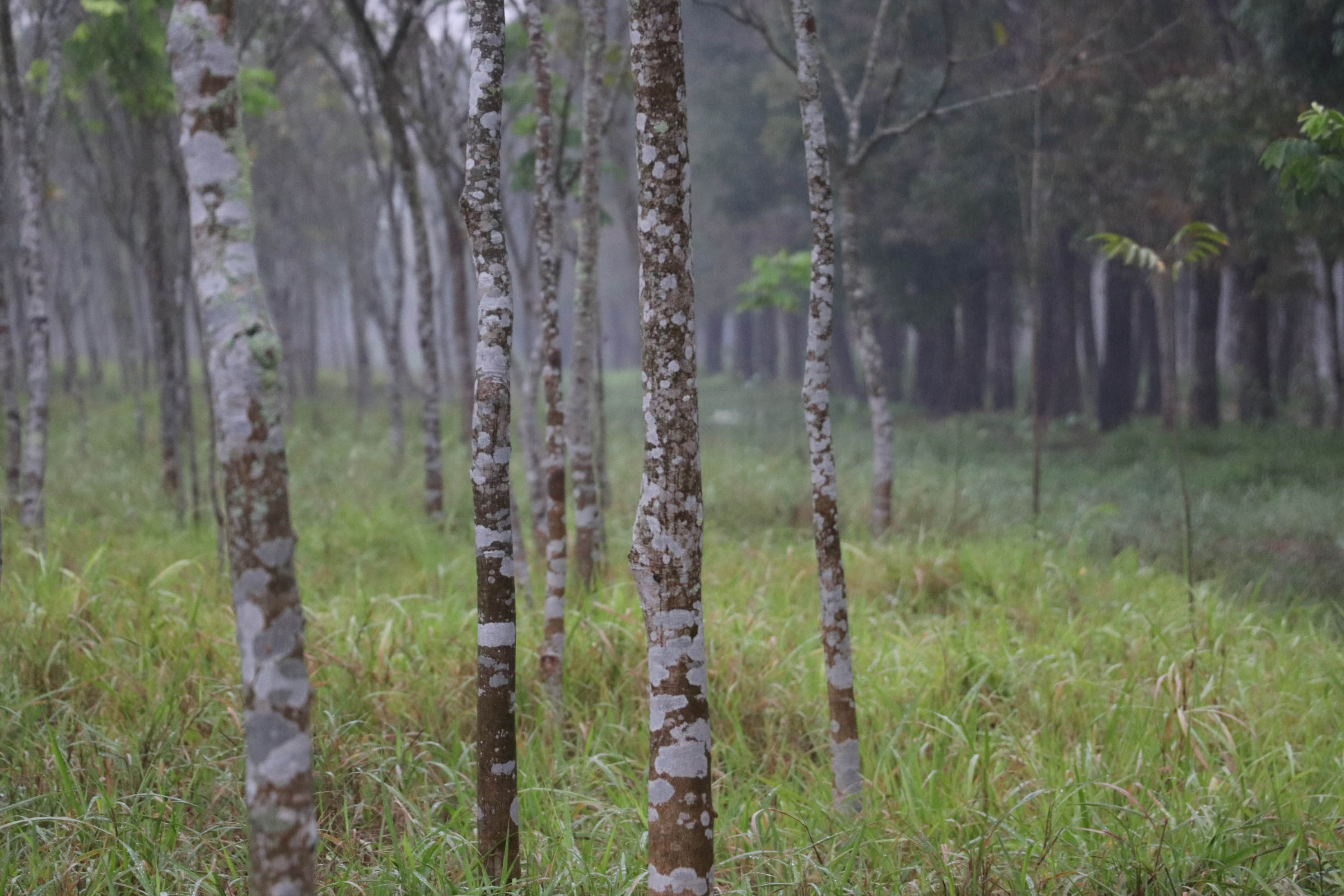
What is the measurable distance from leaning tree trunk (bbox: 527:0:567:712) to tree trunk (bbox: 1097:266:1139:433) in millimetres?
15674

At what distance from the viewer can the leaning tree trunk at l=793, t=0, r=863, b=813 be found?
392 cm

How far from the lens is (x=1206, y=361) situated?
1708cm

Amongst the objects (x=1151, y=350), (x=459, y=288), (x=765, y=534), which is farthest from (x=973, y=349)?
(x=459, y=288)

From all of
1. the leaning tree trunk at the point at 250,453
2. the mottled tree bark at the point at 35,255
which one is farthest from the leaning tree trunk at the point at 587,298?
the mottled tree bark at the point at 35,255

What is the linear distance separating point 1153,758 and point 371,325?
3593 inches

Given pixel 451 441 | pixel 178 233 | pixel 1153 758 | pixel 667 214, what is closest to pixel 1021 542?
pixel 1153 758

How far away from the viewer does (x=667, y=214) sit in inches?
102

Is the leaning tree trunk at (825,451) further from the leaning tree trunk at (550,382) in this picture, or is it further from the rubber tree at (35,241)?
the rubber tree at (35,241)

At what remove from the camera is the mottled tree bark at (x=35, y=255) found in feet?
24.1

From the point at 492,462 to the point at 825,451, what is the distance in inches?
64.0

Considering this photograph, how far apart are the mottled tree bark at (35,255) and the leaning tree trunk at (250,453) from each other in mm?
6599

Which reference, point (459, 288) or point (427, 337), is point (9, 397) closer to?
point (459, 288)

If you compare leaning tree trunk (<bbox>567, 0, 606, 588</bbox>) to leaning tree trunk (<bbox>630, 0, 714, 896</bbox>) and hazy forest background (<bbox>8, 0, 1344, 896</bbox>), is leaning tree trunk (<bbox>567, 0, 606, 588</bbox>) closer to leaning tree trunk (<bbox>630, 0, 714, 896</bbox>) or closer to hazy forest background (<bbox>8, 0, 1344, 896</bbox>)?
hazy forest background (<bbox>8, 0, 1344, 896</bbox>)

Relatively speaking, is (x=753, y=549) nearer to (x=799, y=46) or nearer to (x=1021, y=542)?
(x=1021, y=542)
